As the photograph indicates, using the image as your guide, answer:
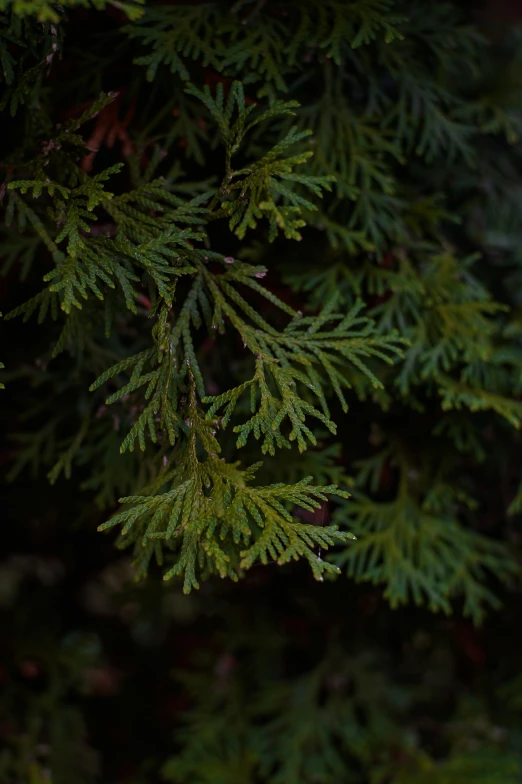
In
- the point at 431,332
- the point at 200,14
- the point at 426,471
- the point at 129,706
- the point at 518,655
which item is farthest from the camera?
the point at 129,706

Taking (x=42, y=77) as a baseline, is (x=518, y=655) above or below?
below

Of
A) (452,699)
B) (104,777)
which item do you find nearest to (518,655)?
(452,699)

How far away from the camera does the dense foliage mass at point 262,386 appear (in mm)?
1139

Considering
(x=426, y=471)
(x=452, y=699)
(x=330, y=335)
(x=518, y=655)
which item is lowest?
A: (x=452, y=699)

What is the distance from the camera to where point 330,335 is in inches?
48.3

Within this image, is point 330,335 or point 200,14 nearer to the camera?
point 330,335

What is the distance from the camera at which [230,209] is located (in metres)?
1.11

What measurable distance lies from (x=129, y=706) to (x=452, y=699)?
3.54ft

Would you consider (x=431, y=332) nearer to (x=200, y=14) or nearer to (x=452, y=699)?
(x=200, y=14)

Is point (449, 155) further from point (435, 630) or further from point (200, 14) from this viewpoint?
point (435, 630)

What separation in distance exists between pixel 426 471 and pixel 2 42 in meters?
1.32

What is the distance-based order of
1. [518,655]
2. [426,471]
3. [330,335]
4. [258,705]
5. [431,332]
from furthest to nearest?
[518,655], [258,705], [426,471], [431,332], [330,335]

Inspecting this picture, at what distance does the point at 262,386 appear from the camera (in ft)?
3.63

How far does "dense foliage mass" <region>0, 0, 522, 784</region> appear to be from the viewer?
1.14 m
